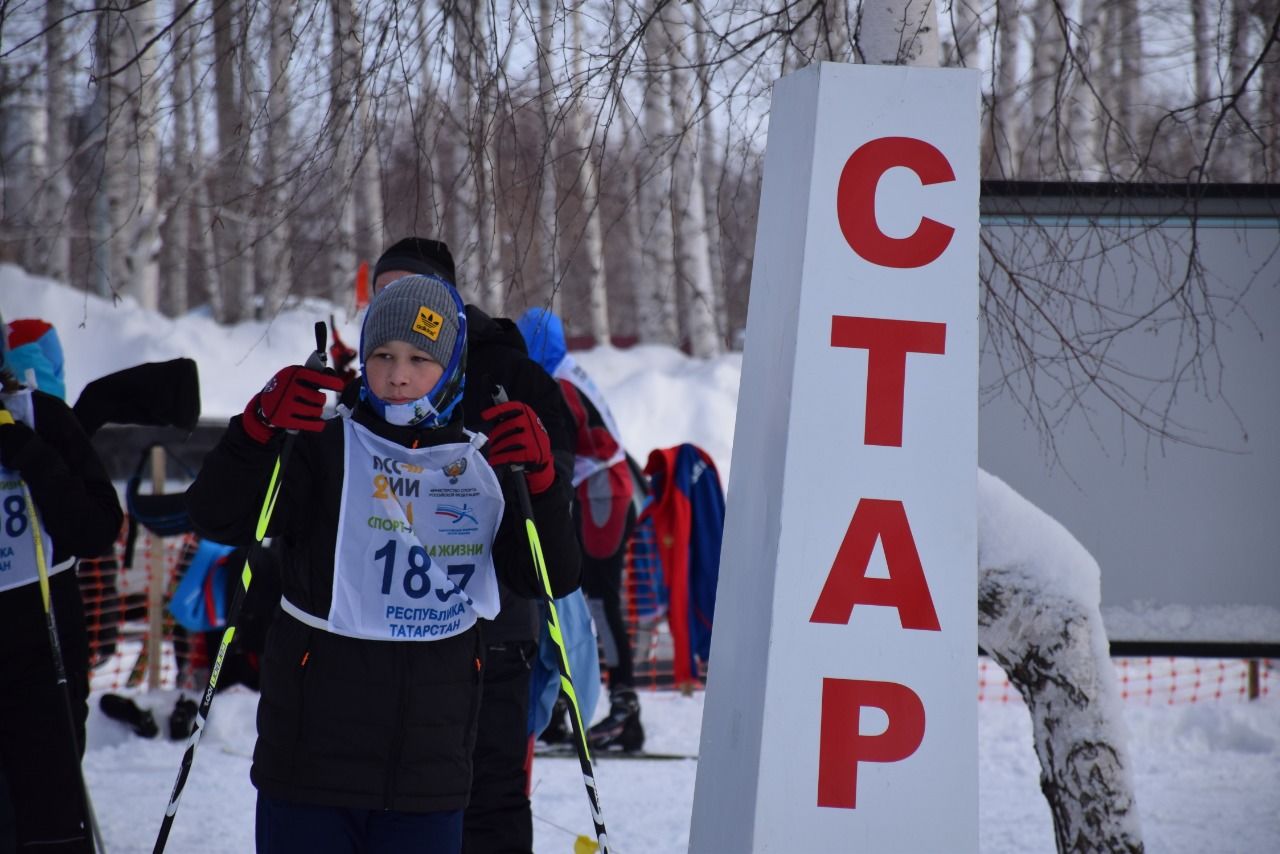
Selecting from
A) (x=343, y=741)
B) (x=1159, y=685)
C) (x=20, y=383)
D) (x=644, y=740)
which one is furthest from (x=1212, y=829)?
(x=20, y=383)

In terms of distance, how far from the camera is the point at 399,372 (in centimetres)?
278

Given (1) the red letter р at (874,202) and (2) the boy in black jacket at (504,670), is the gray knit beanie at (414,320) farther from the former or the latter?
(1) the red letter р at (874,202)

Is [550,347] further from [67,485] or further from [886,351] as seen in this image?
[886,351]

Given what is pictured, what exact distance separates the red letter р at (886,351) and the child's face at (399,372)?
0.87 meters

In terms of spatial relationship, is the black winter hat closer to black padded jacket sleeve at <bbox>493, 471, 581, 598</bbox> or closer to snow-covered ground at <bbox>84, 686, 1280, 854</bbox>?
black padded jacket sleeve at <bbox>493, 471, 581, 598</bbox>

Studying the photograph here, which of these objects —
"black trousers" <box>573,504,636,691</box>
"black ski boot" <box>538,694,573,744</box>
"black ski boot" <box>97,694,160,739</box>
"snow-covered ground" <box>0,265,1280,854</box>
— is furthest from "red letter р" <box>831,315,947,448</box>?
"black ski boot" <box>97,694,160,739</box>

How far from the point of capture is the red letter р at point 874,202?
2.82 meters

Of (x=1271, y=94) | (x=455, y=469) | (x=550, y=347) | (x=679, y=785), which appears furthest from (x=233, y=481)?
(x=1271, y=94)

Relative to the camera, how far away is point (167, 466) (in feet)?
28.7

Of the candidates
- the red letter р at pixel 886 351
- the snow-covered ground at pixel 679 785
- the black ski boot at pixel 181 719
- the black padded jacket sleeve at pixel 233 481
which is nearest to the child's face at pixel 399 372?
the black padded jacket sleeve at pixel 233 481

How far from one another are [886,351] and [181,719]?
483 cm

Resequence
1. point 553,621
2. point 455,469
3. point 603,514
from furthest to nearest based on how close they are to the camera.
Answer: point 603,514 → point 553,621 → point 455,469

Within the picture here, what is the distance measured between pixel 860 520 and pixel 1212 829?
320cm

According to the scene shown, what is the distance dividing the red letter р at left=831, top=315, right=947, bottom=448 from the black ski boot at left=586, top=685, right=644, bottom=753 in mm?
3794
